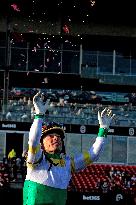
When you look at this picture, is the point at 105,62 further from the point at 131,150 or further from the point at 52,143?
the point at 52,143

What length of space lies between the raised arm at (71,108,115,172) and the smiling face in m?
0.33

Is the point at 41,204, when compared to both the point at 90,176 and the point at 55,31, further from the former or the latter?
the point at 55,31

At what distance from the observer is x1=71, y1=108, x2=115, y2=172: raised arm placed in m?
5.81

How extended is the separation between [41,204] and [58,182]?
0.28 m

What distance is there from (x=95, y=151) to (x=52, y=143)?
62cm

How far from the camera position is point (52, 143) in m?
5.54

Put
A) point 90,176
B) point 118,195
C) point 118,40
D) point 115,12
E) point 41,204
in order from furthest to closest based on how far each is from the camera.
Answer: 1. point 118,40
2. point 115,12
3. point 90,176
4. point 118,195
5. point 41,204

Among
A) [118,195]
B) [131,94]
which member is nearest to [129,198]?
[118,195]

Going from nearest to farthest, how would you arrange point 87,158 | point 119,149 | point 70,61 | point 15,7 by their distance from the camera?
point 87,158 < point 119,149 < point 15,7 < point 70,61

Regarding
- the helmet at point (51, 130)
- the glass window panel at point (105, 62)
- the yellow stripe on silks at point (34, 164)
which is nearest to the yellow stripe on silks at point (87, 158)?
the helmet at point (51, 130)

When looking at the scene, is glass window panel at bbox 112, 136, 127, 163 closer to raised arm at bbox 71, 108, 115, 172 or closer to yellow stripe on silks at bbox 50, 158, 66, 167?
raised arm at bbox 71, 108, 115, 172

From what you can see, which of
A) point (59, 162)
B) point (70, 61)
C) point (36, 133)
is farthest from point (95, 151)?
point (70, 61)

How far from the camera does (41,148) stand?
5.58 metres

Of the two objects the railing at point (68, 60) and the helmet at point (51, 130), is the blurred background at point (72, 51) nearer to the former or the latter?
the railing at point (68, 60)
